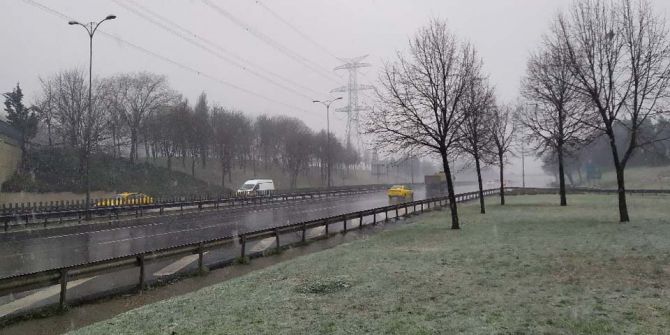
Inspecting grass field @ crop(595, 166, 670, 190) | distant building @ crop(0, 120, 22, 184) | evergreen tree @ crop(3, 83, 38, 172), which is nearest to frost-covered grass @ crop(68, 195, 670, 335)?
distant building @ crop(0, 120, 22, 184)

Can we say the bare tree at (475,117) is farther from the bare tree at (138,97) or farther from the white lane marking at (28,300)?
the bare tree at (138,97)

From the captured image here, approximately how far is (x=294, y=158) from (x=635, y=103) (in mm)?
68713

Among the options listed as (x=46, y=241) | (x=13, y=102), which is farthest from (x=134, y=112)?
(x=46, y=241)

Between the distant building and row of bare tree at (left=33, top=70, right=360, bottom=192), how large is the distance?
5.61 m

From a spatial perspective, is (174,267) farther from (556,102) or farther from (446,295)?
(556,102)

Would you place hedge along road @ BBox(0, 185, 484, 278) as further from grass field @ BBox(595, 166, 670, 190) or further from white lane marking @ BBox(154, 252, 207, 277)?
grass field @ BBox(595, 166, 670, 190)

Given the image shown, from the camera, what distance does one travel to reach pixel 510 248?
13.7 metres

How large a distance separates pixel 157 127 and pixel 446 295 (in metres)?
71.5

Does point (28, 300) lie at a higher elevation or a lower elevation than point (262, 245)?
lower

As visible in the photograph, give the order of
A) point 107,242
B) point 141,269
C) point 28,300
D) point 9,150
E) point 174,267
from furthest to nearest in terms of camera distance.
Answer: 1. point 9,150
2. point 107,242
3. point 174,267
4. point 141,269
5. point 28,300

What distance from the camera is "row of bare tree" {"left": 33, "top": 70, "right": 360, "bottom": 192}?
200 feet

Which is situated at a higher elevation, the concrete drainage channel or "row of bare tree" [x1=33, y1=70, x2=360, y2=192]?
"row of bare tree" [x1=33, y1=70, x2=360, y2=192]

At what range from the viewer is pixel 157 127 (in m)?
72.8

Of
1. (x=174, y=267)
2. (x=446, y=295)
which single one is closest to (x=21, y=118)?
(x=174, y=267)
